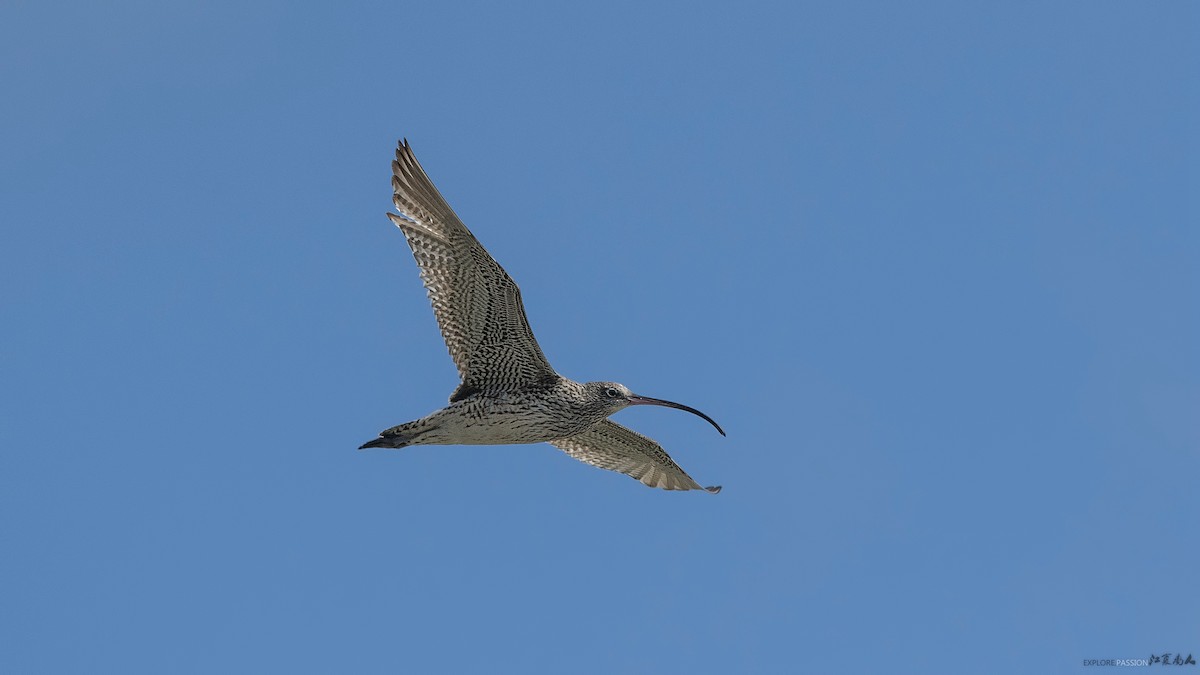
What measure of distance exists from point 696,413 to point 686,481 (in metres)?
2.13

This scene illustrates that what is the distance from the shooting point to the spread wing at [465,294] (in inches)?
784

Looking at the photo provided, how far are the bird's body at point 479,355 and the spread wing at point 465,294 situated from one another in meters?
0.01

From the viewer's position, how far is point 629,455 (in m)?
25.1

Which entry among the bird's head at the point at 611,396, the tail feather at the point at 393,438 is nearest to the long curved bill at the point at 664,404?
the bird's head at the point at 611,396

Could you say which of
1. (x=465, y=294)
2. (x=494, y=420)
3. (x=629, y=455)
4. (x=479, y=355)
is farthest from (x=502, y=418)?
(x=629, y=455)

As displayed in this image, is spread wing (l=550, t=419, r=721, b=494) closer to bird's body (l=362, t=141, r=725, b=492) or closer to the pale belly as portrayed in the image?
bird's body (l=362, t=141, r=725, b=492)

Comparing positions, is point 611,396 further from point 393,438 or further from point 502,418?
point 393,438

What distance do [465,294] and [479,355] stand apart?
42.7 inches

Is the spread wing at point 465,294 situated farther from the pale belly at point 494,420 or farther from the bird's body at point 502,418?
the pale belly at point 494,420

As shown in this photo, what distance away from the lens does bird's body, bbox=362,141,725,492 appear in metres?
20.0

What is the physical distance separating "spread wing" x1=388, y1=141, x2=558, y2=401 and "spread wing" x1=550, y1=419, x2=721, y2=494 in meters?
3.64

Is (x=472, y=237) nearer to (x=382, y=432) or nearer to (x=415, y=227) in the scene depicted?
(x=415, y=227)

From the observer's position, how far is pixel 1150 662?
20.8 meters

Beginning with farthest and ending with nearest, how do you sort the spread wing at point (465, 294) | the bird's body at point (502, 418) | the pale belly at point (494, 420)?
the pale belly at point (494, 420) < the bird's body at point (502, 418) < the spread wing at point (465, 294)
